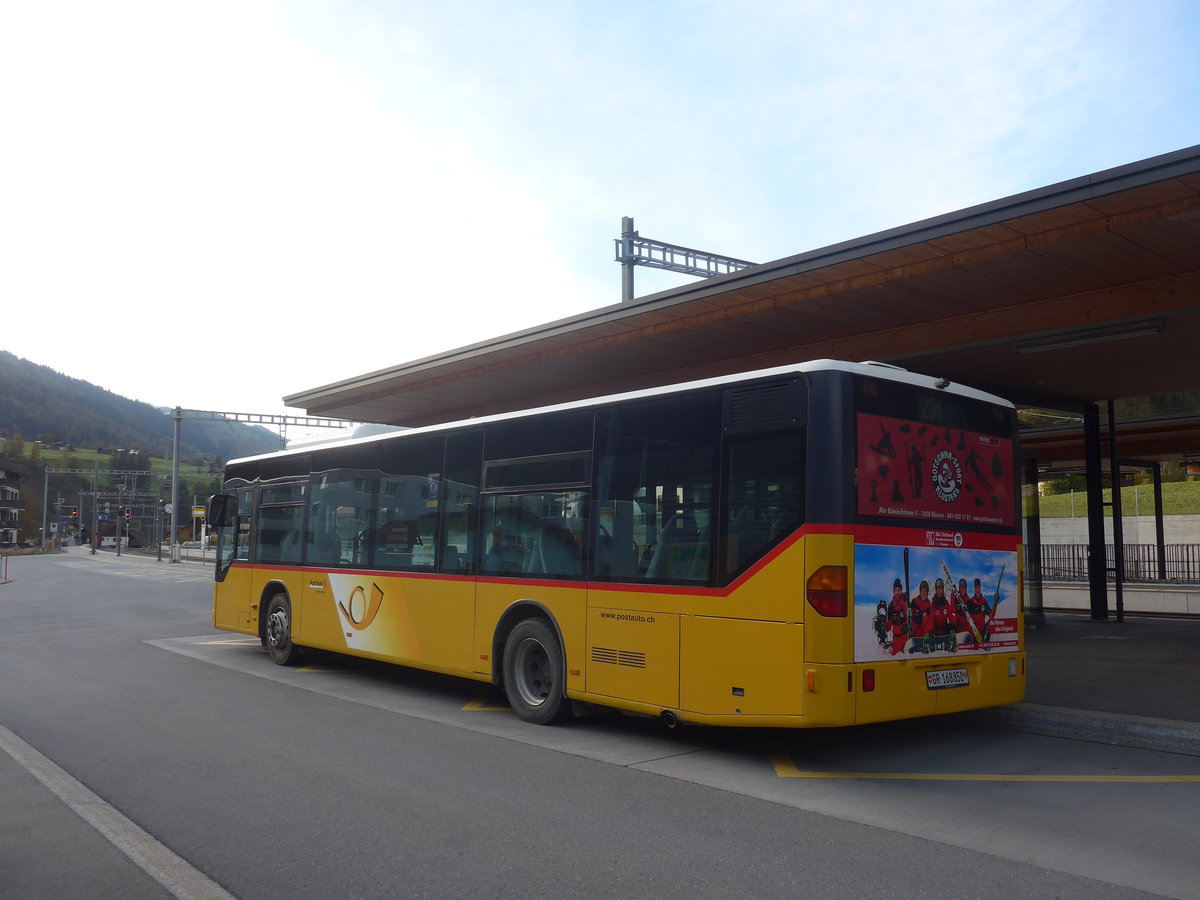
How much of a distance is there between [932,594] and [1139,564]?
26.7 m

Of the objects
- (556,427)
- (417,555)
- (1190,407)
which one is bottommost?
(417,555)

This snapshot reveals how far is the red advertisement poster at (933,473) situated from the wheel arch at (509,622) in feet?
10.4

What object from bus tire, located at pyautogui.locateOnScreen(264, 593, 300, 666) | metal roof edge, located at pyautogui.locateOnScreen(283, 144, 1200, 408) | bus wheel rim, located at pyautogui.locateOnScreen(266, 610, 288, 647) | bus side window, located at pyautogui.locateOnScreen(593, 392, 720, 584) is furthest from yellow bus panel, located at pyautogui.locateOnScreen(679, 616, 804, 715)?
bus wheel rim, located at pyautogui.locateOnScreen(266, 610, 288, 647)

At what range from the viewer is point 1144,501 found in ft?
166

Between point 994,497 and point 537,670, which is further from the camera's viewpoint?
point 537,670

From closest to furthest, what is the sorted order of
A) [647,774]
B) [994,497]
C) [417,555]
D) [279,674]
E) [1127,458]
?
[647,774]
[994,497]
[417,555]
[279,674]
[1127,458]

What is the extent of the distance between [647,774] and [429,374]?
1104 centimetres

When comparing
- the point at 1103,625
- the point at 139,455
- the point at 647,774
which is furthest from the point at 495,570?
the point at 139,455

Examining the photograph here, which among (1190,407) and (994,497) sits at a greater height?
(1190,407)

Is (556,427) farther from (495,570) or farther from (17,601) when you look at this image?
(17,601)

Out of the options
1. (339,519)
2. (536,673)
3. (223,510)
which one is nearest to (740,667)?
(536,673)

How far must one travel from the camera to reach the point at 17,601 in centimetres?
2688

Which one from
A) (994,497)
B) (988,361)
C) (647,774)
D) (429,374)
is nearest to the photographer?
(647,774)

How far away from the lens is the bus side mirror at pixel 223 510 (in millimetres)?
14852
